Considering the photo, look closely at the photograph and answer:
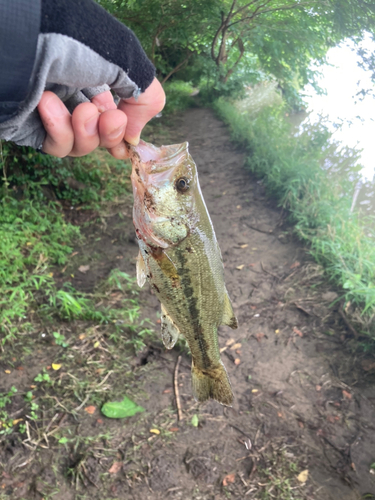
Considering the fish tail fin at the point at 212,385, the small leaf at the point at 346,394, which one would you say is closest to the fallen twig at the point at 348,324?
the small leaf at the point at 346,394

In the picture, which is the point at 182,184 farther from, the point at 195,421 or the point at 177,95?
the point at 177,95

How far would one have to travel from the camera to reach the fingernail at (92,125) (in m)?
1.32

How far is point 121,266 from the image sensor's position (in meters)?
4.63

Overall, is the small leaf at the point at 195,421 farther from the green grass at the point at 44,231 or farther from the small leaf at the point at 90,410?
the green grass at the point at 44,231

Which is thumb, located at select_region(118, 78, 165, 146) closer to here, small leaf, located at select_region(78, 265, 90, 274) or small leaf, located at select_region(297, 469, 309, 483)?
small leaf, located at select_region(297, 469, 309, 483)

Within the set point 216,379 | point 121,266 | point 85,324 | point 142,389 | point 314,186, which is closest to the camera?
point 216,379

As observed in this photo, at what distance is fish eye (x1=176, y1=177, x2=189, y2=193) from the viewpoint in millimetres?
1454

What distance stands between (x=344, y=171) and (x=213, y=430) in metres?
4.40

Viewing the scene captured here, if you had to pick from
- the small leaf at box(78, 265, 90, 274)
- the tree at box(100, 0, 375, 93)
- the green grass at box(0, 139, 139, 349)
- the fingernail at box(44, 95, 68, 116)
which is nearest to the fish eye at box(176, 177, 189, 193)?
the fingernail at box(44, 95, 68, 116)

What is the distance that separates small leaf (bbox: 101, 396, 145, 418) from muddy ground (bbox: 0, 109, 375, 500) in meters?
0.05

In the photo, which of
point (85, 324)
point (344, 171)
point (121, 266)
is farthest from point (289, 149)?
point (85, 324)

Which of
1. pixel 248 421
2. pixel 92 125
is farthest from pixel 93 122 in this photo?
pixel 248 421

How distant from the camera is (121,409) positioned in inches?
118

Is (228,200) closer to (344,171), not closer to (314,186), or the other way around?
(314,186)
